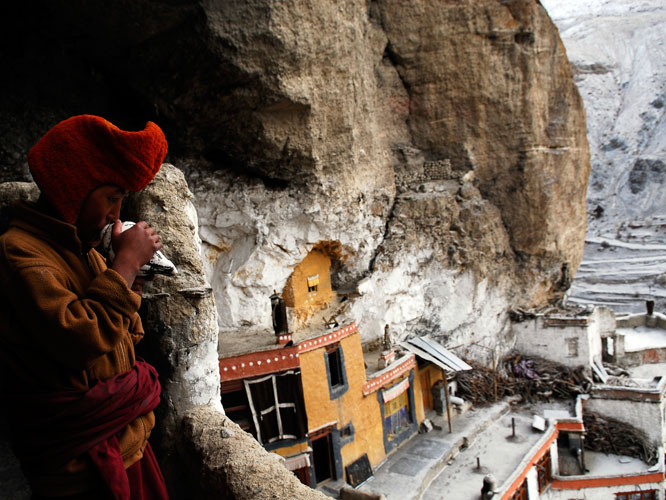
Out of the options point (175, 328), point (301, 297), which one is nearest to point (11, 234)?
point (175, 328)

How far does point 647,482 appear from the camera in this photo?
531 inches

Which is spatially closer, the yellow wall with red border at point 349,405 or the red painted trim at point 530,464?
the yellow wall with red border at point 349,405

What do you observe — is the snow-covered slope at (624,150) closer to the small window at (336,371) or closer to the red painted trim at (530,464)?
the red painted trim at (530,464)

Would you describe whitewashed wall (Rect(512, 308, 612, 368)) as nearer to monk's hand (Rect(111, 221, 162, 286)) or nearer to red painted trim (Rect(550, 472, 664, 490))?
red painted trim (Rect(550, 472, 664, 490))

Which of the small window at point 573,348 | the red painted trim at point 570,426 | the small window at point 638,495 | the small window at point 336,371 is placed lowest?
the small window at point 638,495

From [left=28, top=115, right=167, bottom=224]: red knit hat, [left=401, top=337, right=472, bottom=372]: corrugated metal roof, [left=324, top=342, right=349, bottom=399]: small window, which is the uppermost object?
[left=28, top=115, right=167, bottom=224]: red knit hat

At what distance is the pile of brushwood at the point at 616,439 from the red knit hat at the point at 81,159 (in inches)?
698

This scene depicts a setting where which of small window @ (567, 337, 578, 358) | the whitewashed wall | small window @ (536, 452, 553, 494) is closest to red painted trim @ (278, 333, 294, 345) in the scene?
small window @ (536, 452, 553, 494)

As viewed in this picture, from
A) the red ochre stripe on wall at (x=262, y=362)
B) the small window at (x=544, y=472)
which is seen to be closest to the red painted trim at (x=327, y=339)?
the red ochre stripe on wall at (x=262, y=362)

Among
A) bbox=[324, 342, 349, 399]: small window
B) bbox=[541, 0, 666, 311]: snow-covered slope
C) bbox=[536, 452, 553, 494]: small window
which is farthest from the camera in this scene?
bbox=[541, 0, 666, 311]: snow-covered slope

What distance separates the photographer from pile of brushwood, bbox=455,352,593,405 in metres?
16.6

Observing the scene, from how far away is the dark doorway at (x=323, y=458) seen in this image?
1092 centimetres

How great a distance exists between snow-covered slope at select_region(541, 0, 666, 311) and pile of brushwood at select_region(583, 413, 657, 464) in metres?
16.6

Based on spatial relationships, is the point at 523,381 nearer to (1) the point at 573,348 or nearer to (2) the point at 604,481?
(1) the point at 573,348
